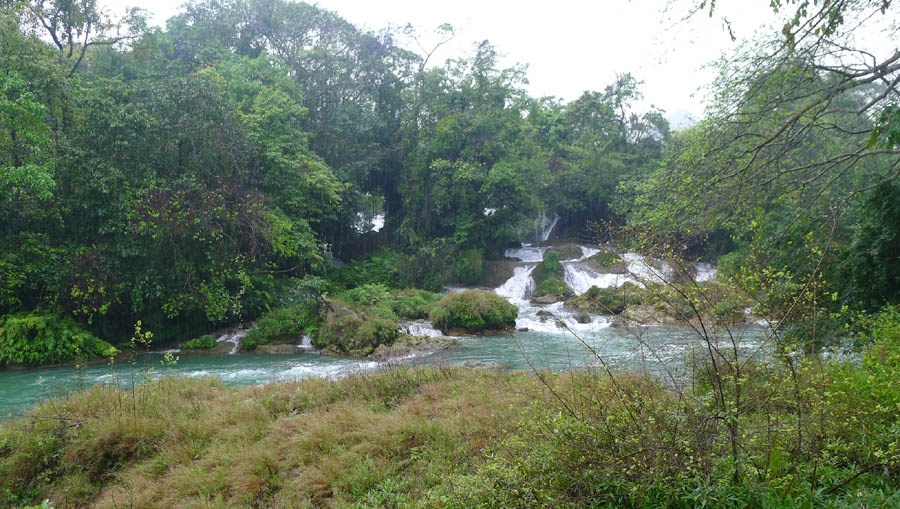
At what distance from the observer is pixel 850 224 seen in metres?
9.32

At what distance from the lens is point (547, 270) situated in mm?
25562

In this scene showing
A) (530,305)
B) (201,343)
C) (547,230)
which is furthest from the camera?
(547,230)

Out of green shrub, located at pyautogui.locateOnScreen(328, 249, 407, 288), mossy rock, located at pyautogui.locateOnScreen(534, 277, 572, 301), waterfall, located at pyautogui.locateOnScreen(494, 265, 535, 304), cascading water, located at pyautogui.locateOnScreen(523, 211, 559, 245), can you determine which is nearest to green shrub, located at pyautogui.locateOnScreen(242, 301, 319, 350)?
green shrub, located at pyautogui.locateOnScreen(328, 249, 407, 288)

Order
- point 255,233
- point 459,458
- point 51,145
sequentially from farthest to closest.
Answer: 1. point 255,233
2. point 51,145
3. point 459,458

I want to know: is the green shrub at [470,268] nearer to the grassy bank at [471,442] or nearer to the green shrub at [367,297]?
the green shrub at [367,297]

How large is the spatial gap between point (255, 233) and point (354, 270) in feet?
28.8

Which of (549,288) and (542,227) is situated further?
(542,227)

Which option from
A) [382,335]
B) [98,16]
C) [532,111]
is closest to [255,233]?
[382,335]

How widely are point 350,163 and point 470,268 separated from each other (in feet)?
27.4

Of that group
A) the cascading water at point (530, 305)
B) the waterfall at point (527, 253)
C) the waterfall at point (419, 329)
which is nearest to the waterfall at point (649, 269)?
the cascading water at point (530, 305)

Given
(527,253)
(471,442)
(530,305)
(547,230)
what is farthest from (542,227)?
(471,442)

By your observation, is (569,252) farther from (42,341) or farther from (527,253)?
(42,341)

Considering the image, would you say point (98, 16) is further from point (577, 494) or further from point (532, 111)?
point (532, 111)

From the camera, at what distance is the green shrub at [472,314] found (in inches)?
728
